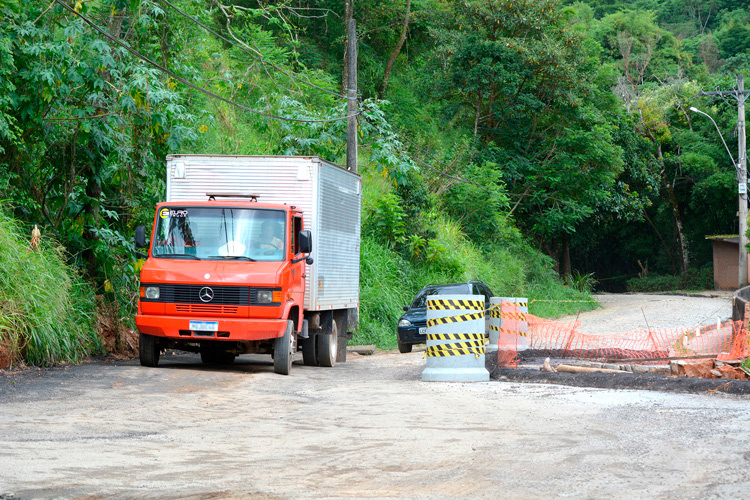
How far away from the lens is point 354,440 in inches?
324

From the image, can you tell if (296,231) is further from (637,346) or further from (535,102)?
(535,102)

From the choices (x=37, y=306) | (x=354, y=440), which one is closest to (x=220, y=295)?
(x=37, y=306)

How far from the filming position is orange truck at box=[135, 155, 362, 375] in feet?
43.5

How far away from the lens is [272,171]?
15039mm

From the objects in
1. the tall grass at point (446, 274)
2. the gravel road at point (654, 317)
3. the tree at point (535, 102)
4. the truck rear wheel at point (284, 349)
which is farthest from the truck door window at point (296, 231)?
the tree at point (535, 102)

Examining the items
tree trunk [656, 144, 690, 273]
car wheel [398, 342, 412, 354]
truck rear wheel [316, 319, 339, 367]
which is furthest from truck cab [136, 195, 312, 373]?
tree trunk [656, 144, 690, 273]

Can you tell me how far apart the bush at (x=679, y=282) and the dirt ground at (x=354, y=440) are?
4721 centimetres

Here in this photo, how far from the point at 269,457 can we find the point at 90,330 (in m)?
9.31

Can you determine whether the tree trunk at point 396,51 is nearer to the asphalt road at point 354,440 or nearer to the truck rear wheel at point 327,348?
the truck rear wheel at point 327,348

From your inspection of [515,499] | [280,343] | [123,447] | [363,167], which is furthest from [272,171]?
[363,167]

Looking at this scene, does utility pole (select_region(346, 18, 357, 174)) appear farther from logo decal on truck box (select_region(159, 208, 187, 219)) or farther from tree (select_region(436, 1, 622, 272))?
tree (select_region(436, 1, 622, 272))

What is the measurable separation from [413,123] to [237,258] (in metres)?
27.9

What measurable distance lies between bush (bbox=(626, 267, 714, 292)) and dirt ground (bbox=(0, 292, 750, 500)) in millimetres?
47209

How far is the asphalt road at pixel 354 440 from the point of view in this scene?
6.14 meters
